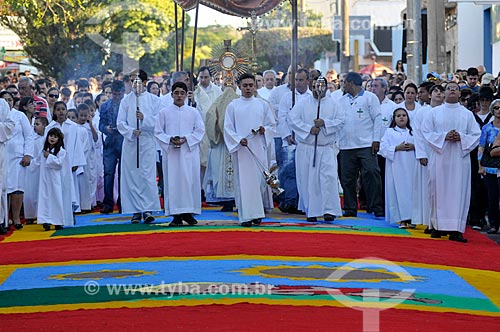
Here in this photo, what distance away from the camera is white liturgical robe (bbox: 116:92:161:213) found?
1709 centimetres

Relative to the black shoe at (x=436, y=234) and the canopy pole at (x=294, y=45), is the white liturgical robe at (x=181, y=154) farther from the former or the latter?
the black shoe at (x=436, y=234)

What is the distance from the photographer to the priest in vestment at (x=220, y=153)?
59.0 feet

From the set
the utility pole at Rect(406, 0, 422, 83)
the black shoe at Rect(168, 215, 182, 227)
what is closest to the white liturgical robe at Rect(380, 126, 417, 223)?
the black shoe at Rect(168, 215, 182, 227)

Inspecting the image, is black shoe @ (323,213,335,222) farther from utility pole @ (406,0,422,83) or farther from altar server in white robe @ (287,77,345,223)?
utility pole @ (406,0,422,83)

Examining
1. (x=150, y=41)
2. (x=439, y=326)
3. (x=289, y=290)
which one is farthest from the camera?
(x=150, y=41)

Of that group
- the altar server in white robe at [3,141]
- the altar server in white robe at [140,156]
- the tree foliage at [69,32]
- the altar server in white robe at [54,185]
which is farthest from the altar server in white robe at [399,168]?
the tree foliage at [69,32]

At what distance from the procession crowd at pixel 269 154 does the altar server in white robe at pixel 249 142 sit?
18mm

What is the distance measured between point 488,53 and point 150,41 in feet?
76.8

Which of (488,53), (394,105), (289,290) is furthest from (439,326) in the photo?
(488,53)

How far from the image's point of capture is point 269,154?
18.1 metres

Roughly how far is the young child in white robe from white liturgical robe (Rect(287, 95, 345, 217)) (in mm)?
3444

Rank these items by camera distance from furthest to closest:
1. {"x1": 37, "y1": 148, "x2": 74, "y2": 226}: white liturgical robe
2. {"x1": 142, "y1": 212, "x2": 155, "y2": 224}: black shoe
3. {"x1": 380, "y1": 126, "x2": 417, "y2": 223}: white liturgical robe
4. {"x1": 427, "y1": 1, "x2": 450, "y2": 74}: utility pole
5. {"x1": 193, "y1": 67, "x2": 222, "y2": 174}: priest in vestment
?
{"x1": 427, "y1": 1, "x2": 450, "y2": 74}: utility pole, {"x1": 193, "y1": 67, "x2": 222, "y2": 174}: priest in vestment, {"x1": 142, "y1": 212, "x2": 155, "y2": 224}: black shoe, {"x1": 380, "y1": 126, "x2": 417, "y2": 223}: white liturgical robe, {"x1": 37, "y1": 148, "x2": 74, "y2": 226}: white liturgical robe

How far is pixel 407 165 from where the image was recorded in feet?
55.0

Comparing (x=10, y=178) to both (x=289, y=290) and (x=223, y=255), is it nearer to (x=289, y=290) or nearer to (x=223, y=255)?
(x=223, y=255)
